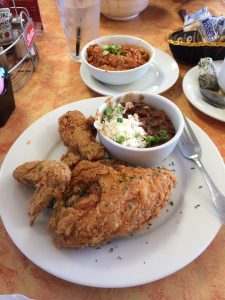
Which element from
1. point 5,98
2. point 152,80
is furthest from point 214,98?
point 5,98

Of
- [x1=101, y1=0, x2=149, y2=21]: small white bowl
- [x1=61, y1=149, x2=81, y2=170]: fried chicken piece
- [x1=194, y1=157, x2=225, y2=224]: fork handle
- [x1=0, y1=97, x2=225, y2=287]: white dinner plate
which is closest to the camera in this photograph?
[x1=0, y1=97, x2=225, y2=287]: white dinner plate

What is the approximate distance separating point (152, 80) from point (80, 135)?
558 millimetres

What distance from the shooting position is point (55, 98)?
140cm

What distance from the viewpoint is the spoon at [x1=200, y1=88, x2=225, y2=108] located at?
1.24 m

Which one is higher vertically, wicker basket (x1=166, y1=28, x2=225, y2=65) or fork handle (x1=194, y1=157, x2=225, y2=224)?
wicker basket (x1=166, y1=28, x2=225, y2=65)

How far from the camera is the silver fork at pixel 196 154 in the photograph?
0.86 meters

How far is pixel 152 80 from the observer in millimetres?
1429

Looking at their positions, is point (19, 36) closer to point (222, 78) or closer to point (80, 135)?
point (80, 135)

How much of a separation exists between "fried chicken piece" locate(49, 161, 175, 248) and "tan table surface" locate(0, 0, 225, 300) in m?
0.13

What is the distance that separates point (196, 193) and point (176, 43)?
85cm

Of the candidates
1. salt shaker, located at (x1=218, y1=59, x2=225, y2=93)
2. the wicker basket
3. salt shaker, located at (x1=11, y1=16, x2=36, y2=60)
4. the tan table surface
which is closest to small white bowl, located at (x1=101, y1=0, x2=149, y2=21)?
the tan table surface

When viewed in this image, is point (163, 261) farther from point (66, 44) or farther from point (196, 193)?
point (66, 44)

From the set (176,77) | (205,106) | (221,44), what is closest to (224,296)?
(205,106)

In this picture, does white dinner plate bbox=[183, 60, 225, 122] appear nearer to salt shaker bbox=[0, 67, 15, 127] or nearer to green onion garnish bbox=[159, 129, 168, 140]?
green onion garnish bbox=[159, 129, 168, 140]
